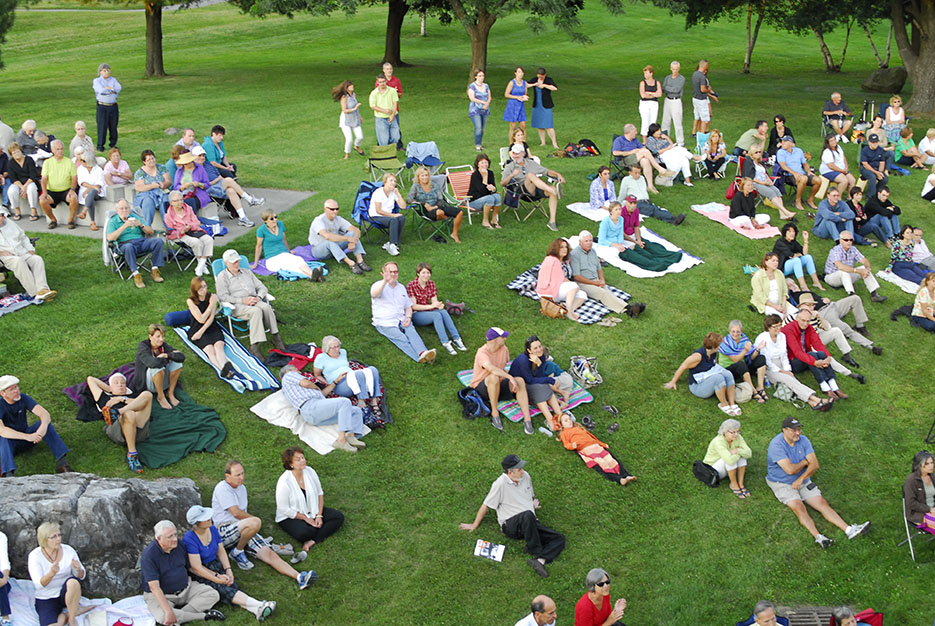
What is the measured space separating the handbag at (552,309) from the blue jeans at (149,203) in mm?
5998

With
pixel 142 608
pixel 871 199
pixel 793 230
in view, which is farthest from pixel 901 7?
pixel 142 608

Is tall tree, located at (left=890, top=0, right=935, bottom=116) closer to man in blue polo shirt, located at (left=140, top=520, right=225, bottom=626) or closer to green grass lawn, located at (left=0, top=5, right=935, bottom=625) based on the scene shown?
green grass lawn, located at (left=0, top=5, right=935, bottom=625)

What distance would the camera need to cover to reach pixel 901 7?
25141 mm

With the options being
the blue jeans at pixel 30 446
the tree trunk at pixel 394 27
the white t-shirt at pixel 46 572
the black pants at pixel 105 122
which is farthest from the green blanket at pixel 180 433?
the tree trunk at pixel 394 27

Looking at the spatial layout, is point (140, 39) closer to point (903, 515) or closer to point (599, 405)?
point (599, 405)

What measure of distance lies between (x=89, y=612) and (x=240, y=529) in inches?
57.3

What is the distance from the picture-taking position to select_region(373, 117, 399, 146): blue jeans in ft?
63.6

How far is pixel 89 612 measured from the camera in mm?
7539

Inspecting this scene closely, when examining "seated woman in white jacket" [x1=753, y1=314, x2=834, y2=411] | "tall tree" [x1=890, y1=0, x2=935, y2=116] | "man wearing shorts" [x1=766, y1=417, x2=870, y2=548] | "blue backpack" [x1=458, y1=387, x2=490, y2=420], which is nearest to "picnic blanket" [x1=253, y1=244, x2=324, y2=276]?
"blue backpack" [x1=458, y1=387, x2=490, y2=420]

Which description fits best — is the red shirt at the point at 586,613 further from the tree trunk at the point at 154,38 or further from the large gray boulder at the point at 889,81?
the large gray boulder at the point at 889,81

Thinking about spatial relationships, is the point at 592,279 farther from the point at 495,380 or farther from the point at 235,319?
the point at 235,319

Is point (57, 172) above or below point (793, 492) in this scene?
above

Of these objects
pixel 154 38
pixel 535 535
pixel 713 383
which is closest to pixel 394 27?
pixel 154 38

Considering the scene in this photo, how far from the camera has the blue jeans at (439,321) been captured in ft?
40.5
